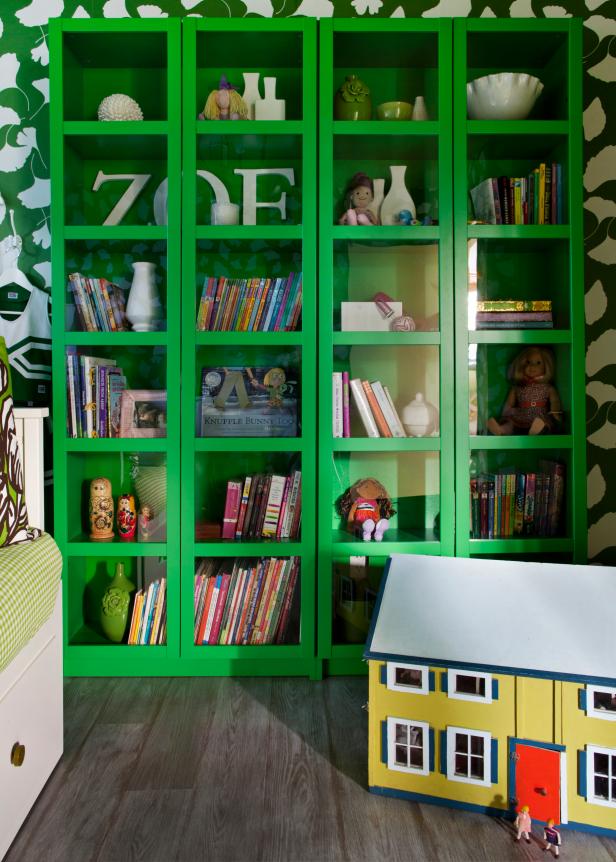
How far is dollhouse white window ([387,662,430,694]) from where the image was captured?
138cm

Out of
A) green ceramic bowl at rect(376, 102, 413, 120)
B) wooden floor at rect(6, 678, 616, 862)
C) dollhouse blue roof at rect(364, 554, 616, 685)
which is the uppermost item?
green ceramic bowl at rect(376, 102, 413, 120)

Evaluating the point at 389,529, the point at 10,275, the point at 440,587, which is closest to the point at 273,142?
the point at 10,275

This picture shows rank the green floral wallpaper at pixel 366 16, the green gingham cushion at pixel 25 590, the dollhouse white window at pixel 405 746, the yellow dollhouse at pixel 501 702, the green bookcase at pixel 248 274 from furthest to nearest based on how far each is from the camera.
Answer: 1. the green floral wallpaper at pixel 366 16
2. the green bookcase at pixel 248 274
3. the dollhouse white window at pixel 405 746
4. the yellow dollhouse at pixel 501 702
5. the green gingham cushion at pixel 25 590

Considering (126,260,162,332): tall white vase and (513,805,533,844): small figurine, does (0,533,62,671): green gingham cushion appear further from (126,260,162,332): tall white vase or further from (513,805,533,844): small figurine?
(513,805,533,844): small figurine

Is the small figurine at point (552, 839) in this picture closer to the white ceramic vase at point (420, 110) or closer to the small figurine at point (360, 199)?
the small figurine at point (360, 199)

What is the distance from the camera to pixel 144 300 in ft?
6.72

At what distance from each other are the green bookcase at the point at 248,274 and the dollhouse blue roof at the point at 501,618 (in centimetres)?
55

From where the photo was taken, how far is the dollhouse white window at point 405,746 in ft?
4.57

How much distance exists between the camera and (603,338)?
2344 mm

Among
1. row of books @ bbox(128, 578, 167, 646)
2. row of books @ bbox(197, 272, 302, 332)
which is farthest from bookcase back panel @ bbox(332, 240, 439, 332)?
row of books @ bbox(128, 578, 167, 646)

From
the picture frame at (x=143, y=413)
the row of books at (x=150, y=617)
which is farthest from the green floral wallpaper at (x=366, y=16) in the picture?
the row of books at (x=150, y=617)

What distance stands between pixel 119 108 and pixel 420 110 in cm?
96

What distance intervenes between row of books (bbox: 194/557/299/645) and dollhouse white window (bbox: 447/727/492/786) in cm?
79

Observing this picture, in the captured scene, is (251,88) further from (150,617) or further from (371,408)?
(150,617)
